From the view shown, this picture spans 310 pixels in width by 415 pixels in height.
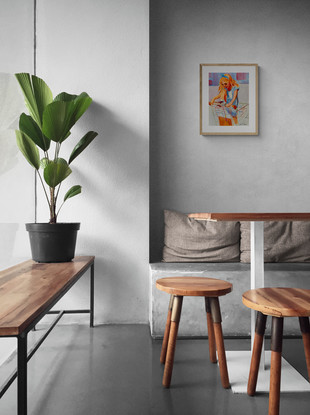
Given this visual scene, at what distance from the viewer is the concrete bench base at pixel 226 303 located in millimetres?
2607

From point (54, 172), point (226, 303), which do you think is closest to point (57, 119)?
point (54, 172)

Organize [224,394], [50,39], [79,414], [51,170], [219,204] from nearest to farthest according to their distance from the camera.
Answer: [79,414] < [224,394] < [51,170] < [50,39] < [219,204]

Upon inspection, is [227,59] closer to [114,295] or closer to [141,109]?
[141,109]

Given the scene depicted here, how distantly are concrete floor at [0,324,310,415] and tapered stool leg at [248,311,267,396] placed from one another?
0.21 ft

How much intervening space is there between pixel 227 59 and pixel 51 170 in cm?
201

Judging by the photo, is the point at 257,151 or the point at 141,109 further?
the point at 257,151

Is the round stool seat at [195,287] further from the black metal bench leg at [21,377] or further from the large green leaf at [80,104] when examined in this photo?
the large green leaf at [80,104]

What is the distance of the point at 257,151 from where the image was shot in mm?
3355

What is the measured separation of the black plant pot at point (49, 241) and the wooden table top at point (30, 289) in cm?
7

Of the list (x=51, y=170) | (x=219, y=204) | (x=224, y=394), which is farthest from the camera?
(x=219, y=204)

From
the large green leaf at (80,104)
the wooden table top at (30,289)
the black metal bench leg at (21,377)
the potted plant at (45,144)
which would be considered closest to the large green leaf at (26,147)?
the potted plant at (45,144)

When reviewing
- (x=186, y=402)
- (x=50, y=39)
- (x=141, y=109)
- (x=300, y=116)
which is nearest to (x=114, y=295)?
(x=186, y=402)

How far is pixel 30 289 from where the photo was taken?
1598mm

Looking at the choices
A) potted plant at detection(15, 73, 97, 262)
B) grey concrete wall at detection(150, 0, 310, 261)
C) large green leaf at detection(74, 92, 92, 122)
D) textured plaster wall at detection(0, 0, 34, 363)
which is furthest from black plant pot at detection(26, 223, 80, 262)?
grey concrete wall at detection(150, 0, 310, 261)
